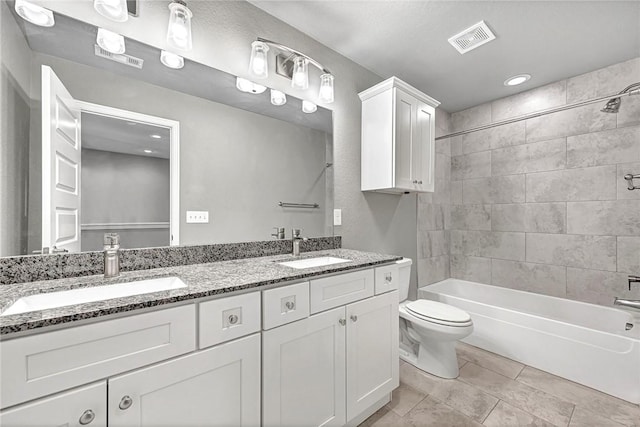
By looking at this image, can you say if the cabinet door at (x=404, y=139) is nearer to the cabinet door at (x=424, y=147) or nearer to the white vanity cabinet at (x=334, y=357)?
the cabinet door at (x=424, y=147)

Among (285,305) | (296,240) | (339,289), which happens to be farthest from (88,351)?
(296,240)

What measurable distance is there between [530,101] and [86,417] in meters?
3.71

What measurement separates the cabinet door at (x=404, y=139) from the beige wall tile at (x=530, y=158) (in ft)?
4.43

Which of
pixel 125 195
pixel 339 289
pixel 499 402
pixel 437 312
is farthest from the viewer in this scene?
pixel 437 312

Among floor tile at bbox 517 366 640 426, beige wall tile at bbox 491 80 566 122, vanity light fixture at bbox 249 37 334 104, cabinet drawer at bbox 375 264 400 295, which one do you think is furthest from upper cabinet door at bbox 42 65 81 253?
beige wall tile at bbox 491 80 566 122

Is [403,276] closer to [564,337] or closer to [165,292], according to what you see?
[564,337]

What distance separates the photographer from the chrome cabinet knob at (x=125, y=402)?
759 mm

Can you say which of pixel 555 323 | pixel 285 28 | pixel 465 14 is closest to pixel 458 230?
pixel 555 323

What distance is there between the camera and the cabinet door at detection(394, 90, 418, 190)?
203cm

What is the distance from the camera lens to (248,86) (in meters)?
1.63

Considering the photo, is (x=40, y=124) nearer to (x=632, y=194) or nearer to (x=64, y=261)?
(x=64, y=261)

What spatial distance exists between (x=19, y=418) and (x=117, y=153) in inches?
38.0

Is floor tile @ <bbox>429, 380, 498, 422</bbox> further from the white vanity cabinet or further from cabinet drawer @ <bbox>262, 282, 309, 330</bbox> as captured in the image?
cabinet drawer @ <bbox>262, 282, 309, 330</bbox>

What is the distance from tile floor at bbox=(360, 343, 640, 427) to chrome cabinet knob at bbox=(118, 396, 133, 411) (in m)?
1.25
